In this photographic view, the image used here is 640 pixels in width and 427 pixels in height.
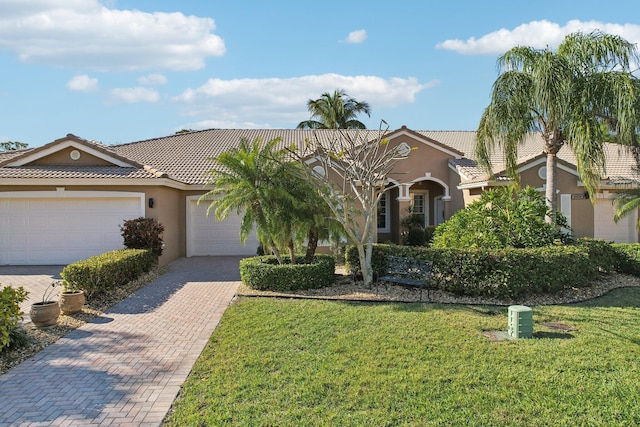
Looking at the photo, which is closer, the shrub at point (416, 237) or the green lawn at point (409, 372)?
the green lawn at point (409, 372)

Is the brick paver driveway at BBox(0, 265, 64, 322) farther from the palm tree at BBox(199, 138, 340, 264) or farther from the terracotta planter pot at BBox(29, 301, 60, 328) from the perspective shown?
the palm tree at BBox(199, 138, 340, 264)

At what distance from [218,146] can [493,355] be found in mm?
18858

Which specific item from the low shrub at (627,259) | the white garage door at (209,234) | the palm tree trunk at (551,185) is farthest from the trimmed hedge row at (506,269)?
the white garage door at (209,234)

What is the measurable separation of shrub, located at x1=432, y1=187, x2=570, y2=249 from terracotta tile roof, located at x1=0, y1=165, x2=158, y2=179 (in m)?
9.86

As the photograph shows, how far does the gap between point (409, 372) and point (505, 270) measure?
17.4ft

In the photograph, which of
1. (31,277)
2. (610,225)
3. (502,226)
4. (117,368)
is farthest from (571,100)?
(31,277)

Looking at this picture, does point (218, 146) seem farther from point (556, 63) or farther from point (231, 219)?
point (556, 63)

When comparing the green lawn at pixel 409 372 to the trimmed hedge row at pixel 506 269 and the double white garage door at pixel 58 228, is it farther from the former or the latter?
the double white garage door at pixel 58 228

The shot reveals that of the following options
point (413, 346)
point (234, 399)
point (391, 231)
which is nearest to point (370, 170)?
point (413, 346)

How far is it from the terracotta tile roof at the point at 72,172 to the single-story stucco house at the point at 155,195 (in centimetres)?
3

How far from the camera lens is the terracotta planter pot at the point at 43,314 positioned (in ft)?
26.6

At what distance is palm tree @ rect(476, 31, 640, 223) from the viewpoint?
37.3 feet

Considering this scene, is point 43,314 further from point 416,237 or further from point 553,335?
point 416,237

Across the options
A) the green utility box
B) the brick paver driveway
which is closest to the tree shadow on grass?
the green utility box
